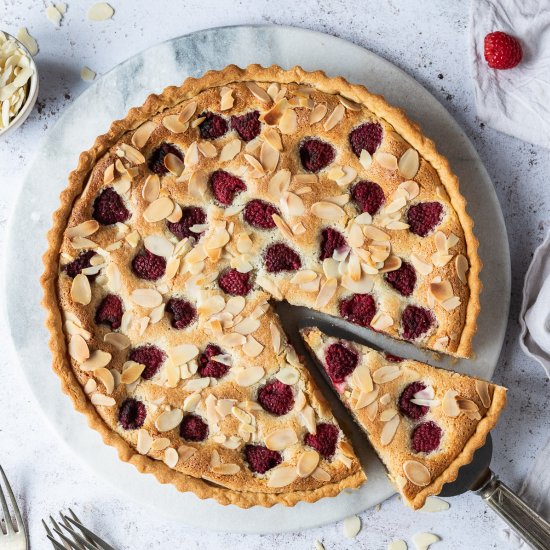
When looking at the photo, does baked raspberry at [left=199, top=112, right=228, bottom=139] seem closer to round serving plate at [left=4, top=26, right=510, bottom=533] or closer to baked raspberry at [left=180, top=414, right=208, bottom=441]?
round serving plate at [left=4, top=26, right=510, bottom=533]

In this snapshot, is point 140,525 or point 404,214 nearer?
point 404,214

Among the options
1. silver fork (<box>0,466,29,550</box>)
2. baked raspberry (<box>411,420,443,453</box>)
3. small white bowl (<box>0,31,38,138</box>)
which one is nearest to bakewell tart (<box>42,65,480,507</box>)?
baked raspberry (<box>411,420,443,453</box>)

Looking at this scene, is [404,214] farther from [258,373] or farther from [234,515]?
[234,515]

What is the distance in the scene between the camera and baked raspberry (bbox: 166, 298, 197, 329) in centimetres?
291

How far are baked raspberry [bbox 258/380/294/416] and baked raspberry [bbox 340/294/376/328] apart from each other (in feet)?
1.25

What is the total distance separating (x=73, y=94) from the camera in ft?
10.8

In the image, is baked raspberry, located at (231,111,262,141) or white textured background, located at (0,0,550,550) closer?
baked raspberry, located at (231,111,262,141)

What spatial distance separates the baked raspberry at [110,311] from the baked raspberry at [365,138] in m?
1.13

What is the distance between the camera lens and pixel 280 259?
9.55ft

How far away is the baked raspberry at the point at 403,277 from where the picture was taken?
2.90 metres

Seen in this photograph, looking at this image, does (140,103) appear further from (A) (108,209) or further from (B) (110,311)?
(B) (110,311)

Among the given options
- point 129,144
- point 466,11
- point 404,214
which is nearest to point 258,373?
point 404,214

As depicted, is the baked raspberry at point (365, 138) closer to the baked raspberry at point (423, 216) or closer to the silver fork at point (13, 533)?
the baked raspberry at point (423, 216)

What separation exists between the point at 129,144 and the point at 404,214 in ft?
3.72
